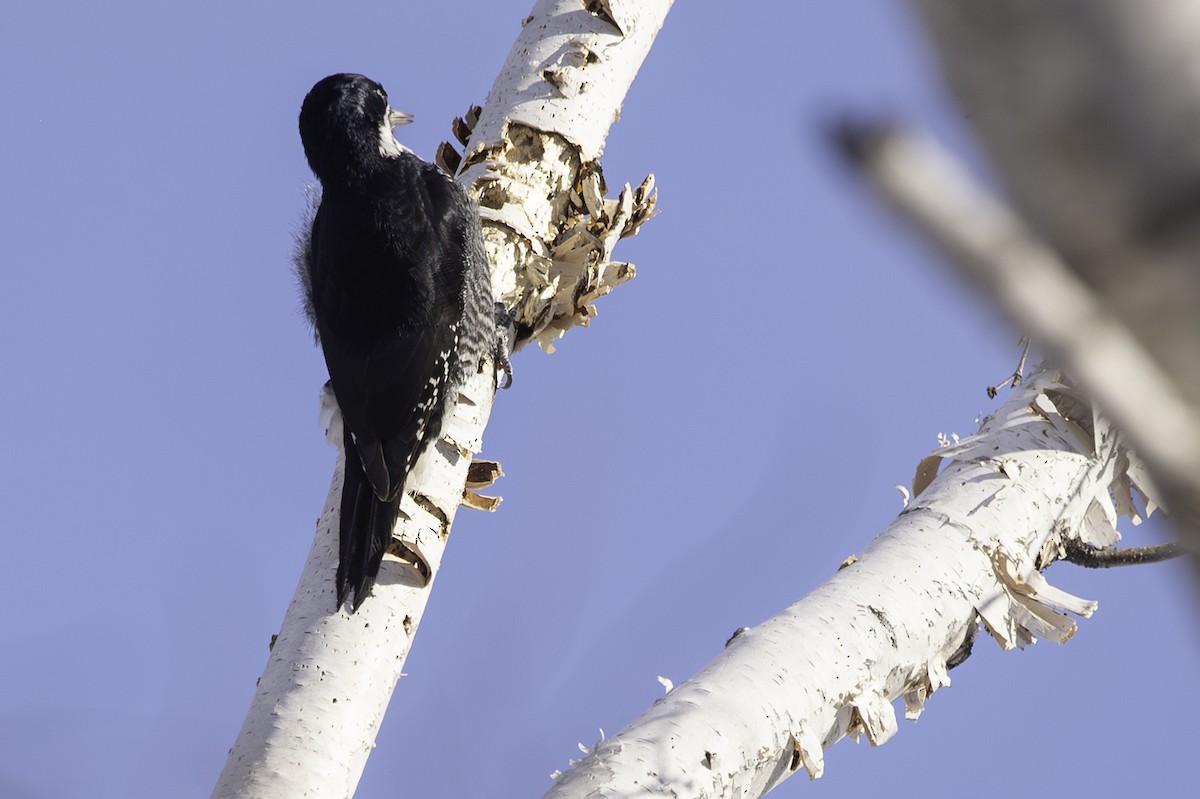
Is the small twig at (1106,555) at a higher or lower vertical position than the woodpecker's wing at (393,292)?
lower

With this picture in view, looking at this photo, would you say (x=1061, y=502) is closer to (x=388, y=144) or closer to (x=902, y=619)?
(x=902, y=619)

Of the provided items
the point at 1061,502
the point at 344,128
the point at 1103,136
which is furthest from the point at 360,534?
the point at 1103,136

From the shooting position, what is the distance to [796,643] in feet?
7.56

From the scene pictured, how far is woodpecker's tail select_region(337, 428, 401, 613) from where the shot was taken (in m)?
2.42

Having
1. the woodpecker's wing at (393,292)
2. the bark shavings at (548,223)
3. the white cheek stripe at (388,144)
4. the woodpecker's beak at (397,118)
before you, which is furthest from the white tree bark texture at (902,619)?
the woodpecker's beak at (397,118)

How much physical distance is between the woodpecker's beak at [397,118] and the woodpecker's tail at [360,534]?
1.81 metres

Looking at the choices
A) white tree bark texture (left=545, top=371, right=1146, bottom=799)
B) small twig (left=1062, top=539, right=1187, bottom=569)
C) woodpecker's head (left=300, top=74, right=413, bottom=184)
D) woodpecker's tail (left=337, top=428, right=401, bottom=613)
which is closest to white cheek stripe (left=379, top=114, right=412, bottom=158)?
woodpecker's head (left=300, top=74, right=413, bottom=184)

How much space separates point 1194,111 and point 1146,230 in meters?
0.05

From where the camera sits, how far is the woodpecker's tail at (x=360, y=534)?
2.42 metres

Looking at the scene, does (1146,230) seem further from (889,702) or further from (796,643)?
(889,702)

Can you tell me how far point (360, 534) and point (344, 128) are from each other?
1.92 meters

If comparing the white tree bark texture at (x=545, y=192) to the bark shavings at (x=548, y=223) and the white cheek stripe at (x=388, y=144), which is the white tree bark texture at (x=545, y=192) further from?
the white cheek stripe at (x=388, y=144)

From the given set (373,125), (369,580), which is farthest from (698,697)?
(373,125)

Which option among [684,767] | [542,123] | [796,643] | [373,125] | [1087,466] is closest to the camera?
[684,767]
